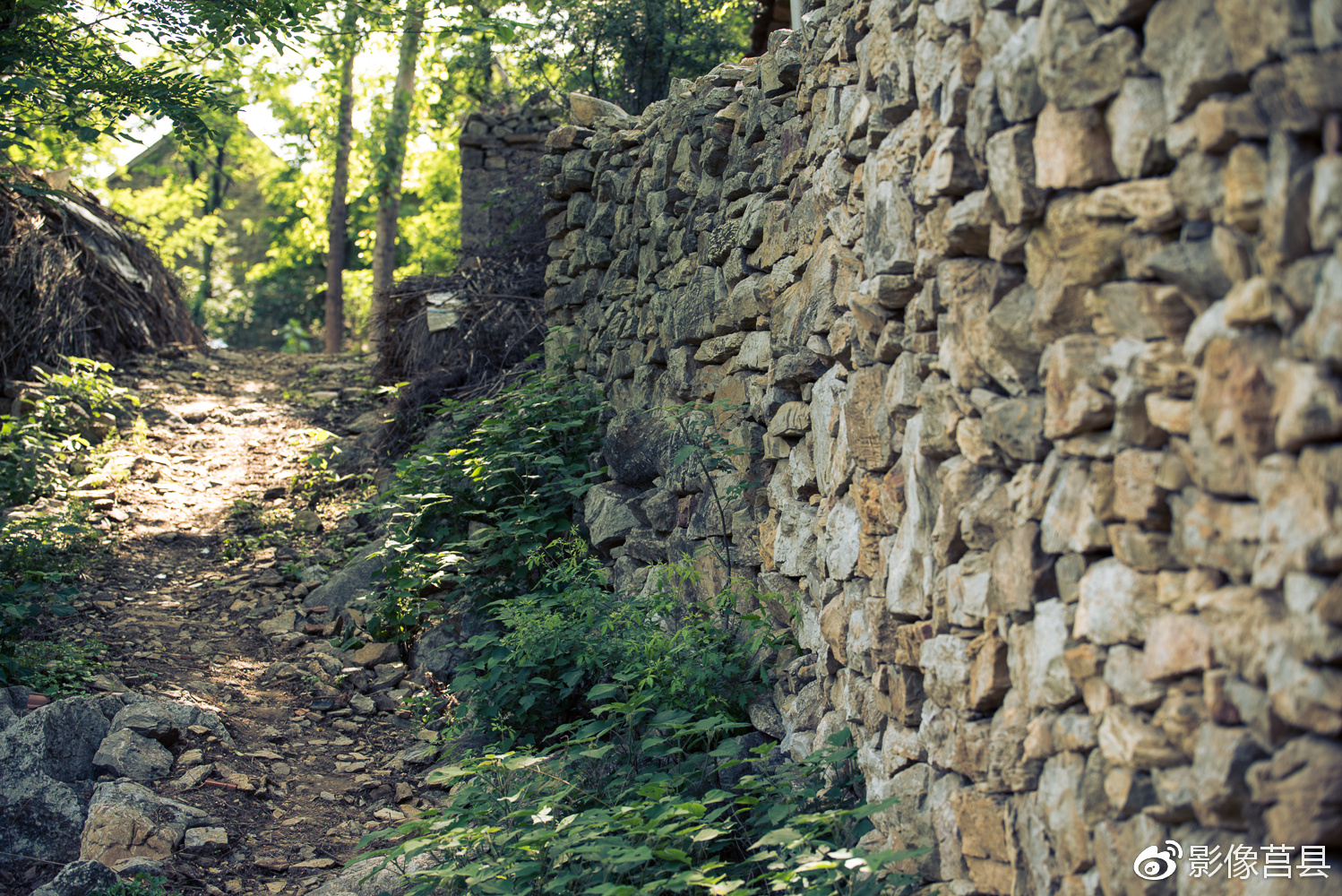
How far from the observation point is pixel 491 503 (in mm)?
5430

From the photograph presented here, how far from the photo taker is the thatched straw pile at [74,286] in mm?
8375

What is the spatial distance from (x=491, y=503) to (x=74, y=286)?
6.25m

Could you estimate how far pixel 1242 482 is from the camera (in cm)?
136

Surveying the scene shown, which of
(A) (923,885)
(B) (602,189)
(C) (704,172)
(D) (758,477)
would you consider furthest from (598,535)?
(A) (923,885)

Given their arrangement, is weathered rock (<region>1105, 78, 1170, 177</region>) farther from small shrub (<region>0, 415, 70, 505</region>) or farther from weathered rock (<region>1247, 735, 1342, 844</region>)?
small shrub (<region>0, 415, 70, 505</region>)

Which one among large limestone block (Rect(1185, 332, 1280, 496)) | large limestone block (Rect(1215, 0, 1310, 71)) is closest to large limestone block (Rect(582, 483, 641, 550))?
large limestone block (Rect(1185, 332, 1280, 496))

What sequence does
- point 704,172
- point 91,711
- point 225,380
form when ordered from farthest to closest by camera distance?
point 225,380, point 704,172, point 91,711

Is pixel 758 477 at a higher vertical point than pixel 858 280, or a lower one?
lower

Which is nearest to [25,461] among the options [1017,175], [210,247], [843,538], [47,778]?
[47,778]

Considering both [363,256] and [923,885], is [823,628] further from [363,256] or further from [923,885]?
[363,256]

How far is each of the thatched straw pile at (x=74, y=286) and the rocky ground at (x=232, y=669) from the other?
32.3 inches

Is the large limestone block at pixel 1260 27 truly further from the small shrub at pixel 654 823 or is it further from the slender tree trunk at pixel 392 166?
the slender tree trunk at pixel 392 166

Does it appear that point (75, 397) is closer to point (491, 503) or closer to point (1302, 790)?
point (491, 503)

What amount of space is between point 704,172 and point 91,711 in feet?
11.9
